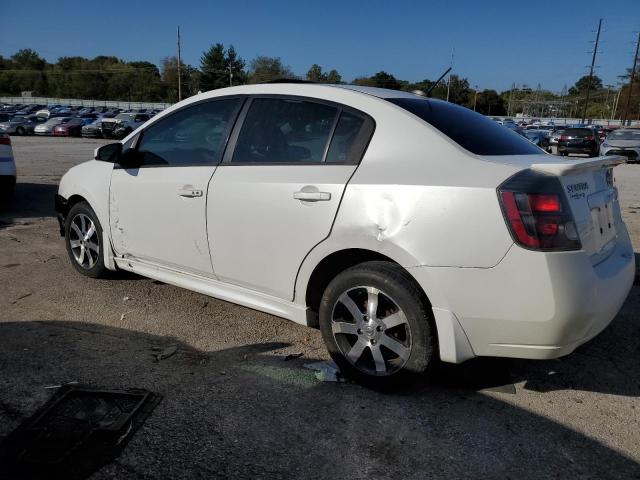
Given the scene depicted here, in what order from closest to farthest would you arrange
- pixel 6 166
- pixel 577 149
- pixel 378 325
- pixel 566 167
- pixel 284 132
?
pixel 566 167, pixel 378 325, pixel 284 132, pixel 6 166, pixel 577 149

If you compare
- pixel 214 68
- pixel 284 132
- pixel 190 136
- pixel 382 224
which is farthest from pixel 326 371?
pixel 214 68

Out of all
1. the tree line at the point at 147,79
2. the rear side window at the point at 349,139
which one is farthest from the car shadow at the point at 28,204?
the tree line at the point at 147,79

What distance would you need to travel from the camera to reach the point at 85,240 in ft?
15.4

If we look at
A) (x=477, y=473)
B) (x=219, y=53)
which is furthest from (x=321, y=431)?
(x=219, y=53)

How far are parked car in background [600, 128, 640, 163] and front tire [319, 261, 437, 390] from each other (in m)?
20.5

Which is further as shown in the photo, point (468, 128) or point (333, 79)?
point (333, 79)

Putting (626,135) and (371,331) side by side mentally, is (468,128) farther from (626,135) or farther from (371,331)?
(626,135)

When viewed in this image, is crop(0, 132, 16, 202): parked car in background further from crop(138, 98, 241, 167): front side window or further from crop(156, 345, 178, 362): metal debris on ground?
crop(156, 345, 178, 362): metal debris on ground

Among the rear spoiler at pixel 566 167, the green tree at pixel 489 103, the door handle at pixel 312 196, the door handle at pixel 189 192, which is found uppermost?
the green tree at pixel 489 103

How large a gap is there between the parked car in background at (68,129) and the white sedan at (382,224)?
114 ft

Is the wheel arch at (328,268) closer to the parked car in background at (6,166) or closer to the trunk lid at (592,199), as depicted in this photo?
the trunk lid at (592,199)

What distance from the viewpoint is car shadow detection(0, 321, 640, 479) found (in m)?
2.35

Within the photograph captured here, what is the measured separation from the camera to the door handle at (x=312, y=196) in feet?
9.73

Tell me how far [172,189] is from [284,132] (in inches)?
37.3
